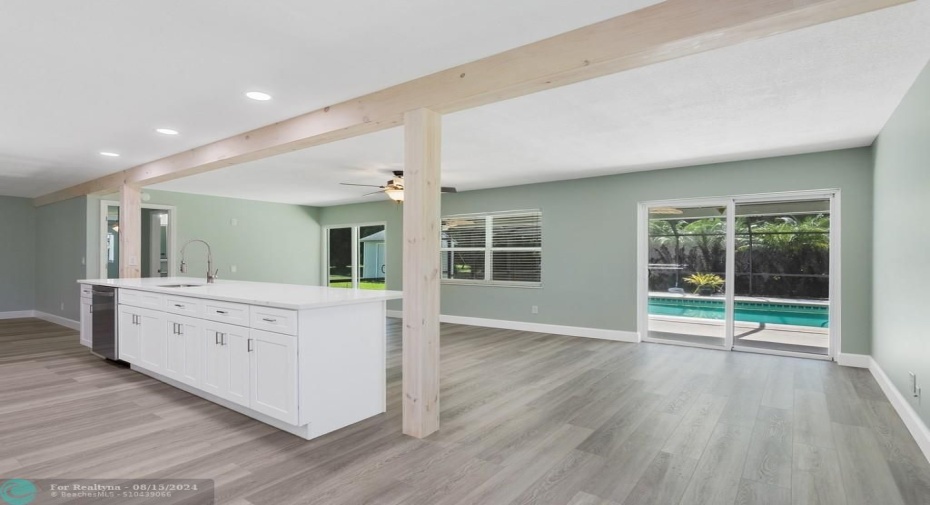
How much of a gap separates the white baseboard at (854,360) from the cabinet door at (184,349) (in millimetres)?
Result: 6138

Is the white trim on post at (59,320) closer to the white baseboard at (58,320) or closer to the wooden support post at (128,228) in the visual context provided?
the white baseboard at (58,320)

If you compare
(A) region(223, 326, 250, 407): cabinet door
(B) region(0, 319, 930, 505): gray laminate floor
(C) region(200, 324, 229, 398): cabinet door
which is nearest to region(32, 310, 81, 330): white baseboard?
(B) region(0, 319, 930, 505): gray laminate floor

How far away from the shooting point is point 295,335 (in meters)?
2.74

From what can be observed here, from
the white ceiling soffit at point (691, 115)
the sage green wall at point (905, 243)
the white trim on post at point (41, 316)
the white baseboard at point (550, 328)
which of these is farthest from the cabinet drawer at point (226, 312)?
the white trim on post at point (41, 316)

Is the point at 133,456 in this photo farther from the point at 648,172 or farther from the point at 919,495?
the point at 648,172

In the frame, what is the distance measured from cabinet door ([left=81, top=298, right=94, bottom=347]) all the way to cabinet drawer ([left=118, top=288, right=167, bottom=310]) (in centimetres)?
94

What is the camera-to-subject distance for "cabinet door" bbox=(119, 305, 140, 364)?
4.32 m

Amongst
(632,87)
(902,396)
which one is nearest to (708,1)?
(632,87)

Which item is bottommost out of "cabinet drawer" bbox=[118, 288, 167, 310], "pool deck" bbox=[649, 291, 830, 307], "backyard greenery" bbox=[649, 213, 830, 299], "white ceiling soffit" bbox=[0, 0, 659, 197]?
"pool deck" bbox=[649, 291, 830, 307]

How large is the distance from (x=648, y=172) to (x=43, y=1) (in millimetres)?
5857

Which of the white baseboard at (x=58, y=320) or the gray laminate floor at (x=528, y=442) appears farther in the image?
the white baseboard at (x=58, y=320)

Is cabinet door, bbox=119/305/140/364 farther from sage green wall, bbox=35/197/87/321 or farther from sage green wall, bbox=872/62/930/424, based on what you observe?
sage green wall, bbox=872/62/930/424

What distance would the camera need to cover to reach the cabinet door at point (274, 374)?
2.75 meters

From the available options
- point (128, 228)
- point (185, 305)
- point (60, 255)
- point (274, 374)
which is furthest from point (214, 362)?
point (60, 255)
